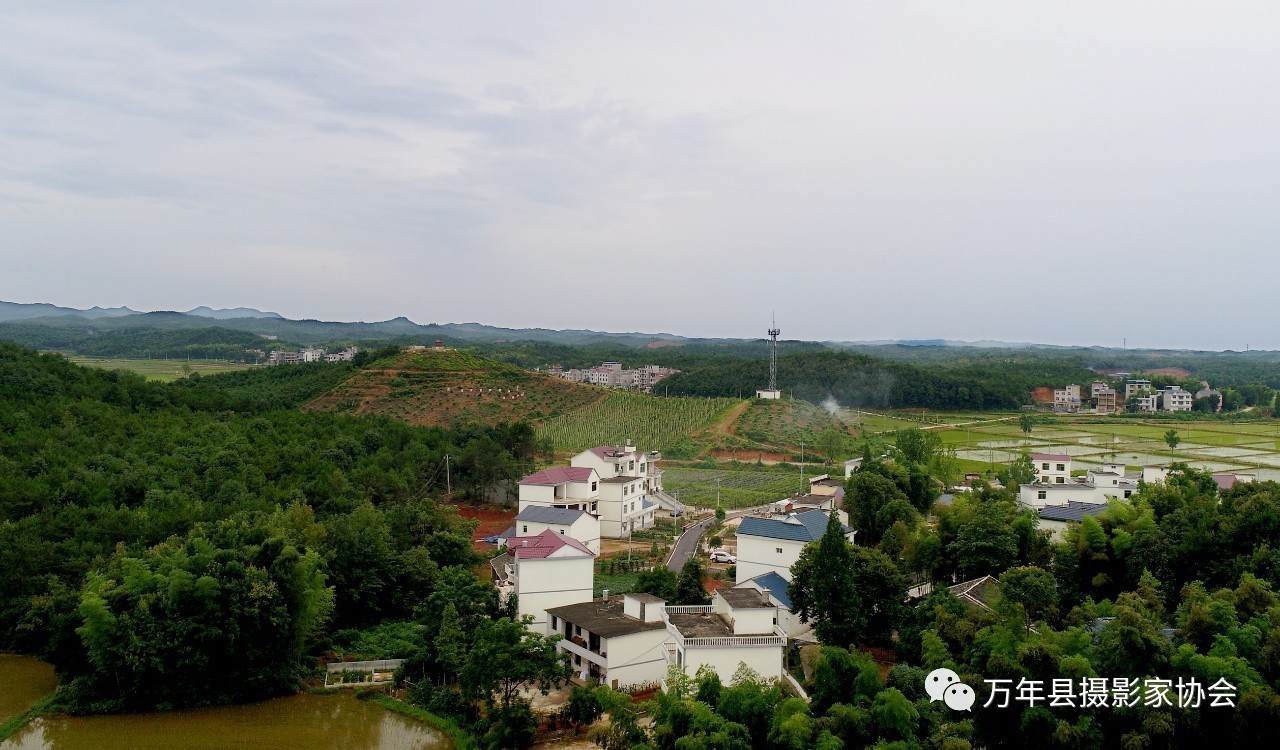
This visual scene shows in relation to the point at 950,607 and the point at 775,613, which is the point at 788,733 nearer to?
the point at 775,613

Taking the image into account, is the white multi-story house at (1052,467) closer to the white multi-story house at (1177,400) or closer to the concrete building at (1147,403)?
the concrete building at (1147,403)

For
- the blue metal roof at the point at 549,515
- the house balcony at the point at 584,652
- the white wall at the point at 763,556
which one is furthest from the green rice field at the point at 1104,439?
the house balcony at the point at 584,652

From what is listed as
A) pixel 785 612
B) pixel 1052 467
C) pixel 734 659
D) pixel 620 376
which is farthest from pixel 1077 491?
pixel 620 376

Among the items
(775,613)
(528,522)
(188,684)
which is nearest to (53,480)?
(188,684)

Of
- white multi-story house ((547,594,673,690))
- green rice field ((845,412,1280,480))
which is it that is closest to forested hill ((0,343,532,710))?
white multi-story house ((547,594,673,690))

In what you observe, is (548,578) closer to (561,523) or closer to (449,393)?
(561,523)

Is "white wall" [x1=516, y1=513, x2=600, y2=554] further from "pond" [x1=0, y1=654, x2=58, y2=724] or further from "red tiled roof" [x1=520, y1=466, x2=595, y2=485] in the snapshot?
"pond" [x1=0, y1=654, x2=58, y2=724]
